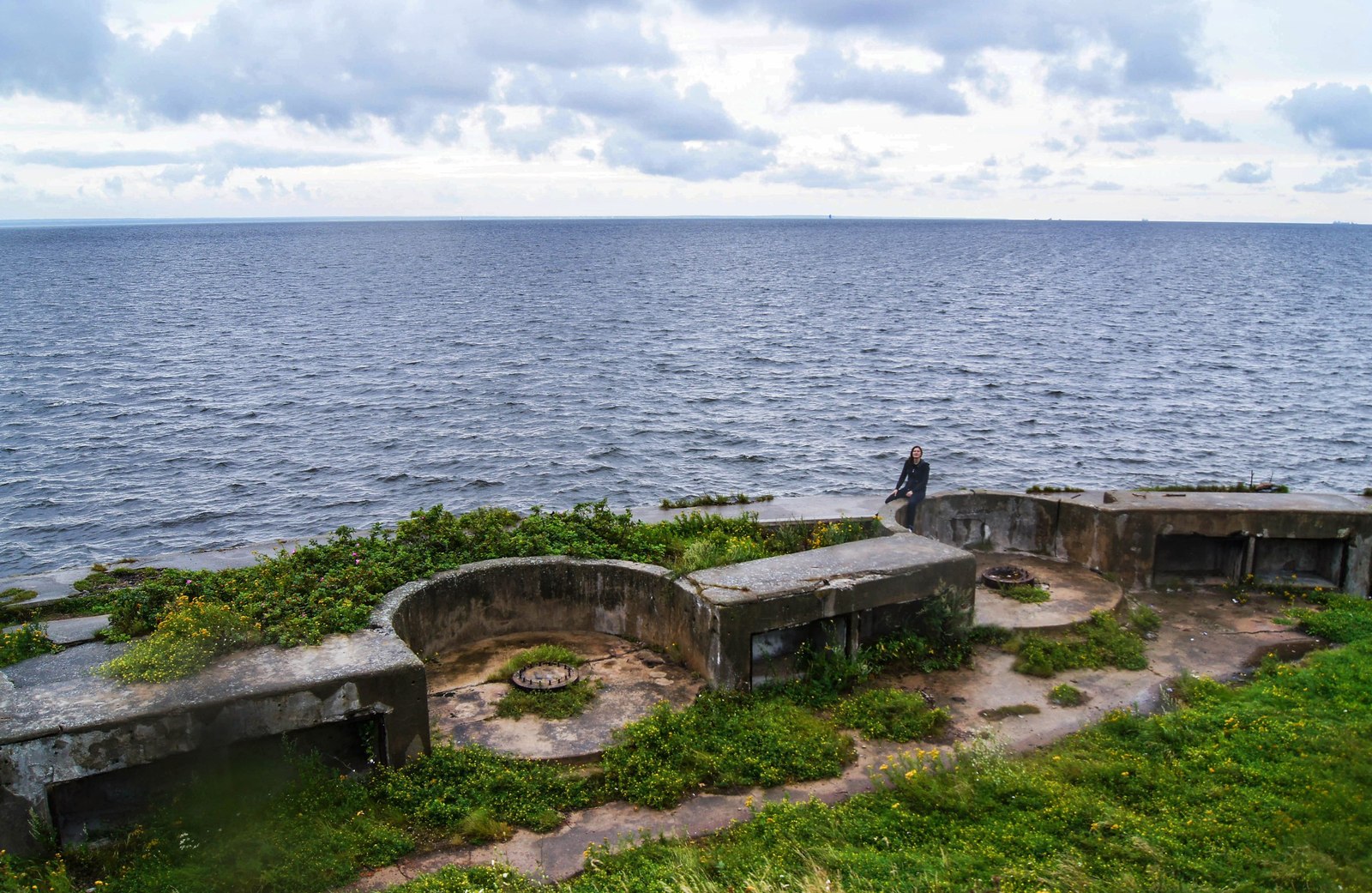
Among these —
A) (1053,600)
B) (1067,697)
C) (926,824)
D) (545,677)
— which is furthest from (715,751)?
(1053,600)

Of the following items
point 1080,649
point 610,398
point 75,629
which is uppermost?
point 75,629

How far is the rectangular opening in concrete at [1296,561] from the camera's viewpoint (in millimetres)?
16047

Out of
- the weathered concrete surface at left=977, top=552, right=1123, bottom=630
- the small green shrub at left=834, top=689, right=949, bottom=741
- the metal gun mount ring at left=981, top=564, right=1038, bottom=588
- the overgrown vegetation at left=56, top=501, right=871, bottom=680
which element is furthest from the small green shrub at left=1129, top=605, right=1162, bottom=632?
the small green shrub at left=834, top=689, right=949, bottom=741

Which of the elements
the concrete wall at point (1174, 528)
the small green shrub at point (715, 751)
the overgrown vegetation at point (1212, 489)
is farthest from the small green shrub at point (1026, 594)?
the small green shrub at point (715, 751)

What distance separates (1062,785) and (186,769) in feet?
27.8

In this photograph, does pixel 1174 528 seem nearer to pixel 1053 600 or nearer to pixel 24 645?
pixel 1053 600

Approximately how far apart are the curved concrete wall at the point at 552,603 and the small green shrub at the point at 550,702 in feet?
5.11

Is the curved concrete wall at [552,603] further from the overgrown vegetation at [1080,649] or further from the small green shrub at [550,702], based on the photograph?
the overgrown vegetation at [1080,649]

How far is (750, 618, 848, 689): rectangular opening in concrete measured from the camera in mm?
12062

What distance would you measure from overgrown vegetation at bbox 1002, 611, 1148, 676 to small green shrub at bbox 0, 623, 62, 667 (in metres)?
11.7

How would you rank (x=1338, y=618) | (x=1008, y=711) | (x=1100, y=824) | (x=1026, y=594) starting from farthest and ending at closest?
(x=1026, y=594)
(x=1338, y=618)
(x=1008, y=711)
(x=1100, y=824)

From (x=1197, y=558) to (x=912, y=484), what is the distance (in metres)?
5.11

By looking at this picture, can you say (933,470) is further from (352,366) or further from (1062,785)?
(352,366)

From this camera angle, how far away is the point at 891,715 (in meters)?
11.3
